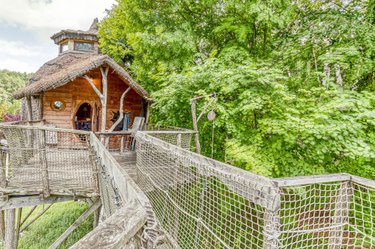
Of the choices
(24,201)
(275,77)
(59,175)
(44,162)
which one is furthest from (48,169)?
(275,77)

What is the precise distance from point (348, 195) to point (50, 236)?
10.3 metres

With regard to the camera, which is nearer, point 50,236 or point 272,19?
point 272,19

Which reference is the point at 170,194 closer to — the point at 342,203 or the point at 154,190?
the point at 154,190

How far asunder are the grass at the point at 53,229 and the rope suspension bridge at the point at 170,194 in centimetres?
247

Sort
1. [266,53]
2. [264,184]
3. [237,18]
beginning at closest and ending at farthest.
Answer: [264,184], [237,18], [266,53]

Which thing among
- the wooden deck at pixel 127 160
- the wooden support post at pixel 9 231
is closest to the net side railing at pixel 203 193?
the wooden deck at pixel 127 160

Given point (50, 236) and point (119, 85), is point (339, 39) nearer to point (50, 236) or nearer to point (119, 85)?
point (119, 85)

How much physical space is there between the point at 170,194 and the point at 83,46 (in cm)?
1533

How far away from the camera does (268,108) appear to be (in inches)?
227

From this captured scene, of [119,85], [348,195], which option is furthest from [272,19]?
[119,85]

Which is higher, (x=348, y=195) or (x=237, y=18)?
(x=237, y=18)

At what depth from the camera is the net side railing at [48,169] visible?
4766 mm

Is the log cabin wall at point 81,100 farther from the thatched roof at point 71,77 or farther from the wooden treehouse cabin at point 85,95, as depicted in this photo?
the thatched roof at point 71,77

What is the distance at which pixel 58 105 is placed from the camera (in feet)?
34.2
